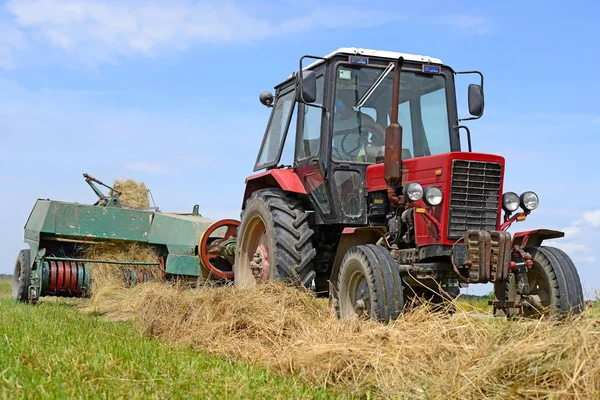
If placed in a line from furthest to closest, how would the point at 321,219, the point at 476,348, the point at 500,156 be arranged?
the point at 321,219, the point at 500,156, the point at 476,348

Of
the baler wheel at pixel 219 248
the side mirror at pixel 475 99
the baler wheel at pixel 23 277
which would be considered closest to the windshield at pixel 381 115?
the side mirror at pixel 475 99

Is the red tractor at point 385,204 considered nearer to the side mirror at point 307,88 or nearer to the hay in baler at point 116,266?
the side mirror at point 307,88

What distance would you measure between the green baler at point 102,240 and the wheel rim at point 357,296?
370 cm

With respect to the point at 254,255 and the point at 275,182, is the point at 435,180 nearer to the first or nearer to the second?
the point at 275,182

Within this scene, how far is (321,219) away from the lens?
25.0 ft

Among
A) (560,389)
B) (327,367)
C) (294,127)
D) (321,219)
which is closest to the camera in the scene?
(560,389)

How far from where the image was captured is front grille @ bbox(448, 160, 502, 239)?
6.72 meters

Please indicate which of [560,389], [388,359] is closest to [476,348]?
[388,359]

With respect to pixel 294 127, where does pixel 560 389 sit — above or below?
below

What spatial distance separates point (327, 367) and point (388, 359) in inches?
14.8

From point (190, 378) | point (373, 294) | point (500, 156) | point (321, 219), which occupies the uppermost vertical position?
point (500, 156)

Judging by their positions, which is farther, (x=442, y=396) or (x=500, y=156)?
(x=500, y=156)

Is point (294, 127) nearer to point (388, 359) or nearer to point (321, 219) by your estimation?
point (321, 219)

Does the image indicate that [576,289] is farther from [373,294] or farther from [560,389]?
[560,389]
